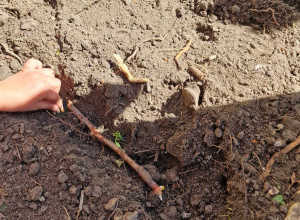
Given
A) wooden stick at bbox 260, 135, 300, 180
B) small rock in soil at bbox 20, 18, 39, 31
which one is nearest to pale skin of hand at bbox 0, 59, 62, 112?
small rock in soil at bbox 20, 18, 39, 31

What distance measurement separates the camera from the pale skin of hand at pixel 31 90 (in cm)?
220

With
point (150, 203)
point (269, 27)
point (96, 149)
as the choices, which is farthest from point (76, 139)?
point (269, 27)

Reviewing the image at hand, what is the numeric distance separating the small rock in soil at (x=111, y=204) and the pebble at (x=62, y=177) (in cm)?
33

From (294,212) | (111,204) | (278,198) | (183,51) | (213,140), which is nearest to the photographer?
(294,212)

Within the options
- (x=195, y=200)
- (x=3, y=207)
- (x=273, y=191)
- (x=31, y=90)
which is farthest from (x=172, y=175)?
(x=31, y=90)

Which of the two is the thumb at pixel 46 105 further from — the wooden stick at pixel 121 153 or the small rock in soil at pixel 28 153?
the small rock in soil at pixel 28 153

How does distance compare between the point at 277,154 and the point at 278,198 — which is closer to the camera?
the point at 278,198

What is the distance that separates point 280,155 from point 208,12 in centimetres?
156

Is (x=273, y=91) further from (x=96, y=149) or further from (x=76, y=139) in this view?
(x=76, y=139)

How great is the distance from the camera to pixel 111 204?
174 cm

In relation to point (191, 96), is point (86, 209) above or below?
below

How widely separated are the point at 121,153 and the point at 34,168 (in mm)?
615

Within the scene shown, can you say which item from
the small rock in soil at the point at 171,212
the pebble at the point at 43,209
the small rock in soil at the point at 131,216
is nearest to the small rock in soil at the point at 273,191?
the small rock in soil at the point at 171,212

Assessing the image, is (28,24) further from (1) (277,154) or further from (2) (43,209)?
(1) (277,154)
